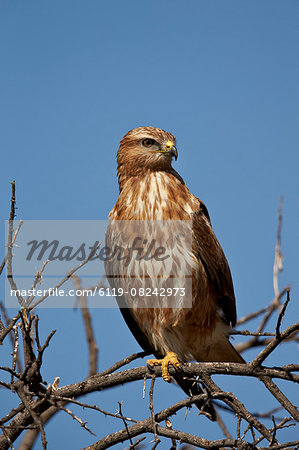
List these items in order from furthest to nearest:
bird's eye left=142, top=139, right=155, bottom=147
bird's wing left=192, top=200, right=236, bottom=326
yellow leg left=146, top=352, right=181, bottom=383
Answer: bird's eye left=142, top=139, right=155, bottom=147
bird's wing left=192, top=200, right=236, bottom=326
yellow leg left=146, top=352, right=181, bottom=383

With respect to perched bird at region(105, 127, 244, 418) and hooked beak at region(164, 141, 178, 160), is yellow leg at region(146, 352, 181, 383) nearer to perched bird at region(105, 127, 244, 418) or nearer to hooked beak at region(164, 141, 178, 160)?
perched bird at region(105, 127, 244, 418)

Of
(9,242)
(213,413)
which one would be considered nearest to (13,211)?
(9,242)

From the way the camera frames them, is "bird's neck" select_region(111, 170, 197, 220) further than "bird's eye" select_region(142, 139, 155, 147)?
No

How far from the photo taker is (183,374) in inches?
165

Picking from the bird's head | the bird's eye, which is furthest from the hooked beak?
the bird's eye

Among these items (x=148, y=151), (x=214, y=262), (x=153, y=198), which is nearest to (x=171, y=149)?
(x=148, y=151)

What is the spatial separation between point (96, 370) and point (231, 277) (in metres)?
1.64

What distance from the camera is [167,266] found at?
4.48 metres

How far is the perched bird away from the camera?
453cm

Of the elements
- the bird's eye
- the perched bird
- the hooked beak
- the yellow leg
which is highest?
the bird's eye

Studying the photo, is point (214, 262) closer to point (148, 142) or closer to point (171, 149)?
point (171, 149)

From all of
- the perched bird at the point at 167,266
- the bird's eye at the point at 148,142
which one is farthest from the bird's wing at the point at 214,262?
the bird's eye at the point at 148,142

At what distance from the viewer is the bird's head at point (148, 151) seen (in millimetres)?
4973

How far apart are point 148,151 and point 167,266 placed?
110 centimetres
